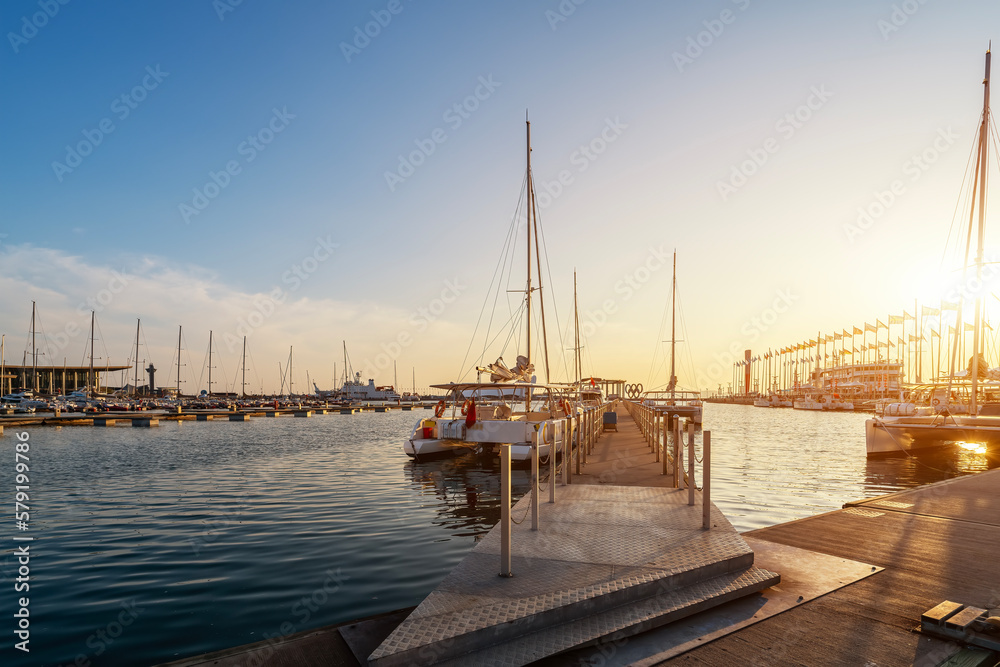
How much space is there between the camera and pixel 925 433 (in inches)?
987

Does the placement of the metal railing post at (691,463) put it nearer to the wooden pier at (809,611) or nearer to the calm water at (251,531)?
the wooden pier at (809,611)

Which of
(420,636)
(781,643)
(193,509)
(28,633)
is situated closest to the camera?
(420,636)

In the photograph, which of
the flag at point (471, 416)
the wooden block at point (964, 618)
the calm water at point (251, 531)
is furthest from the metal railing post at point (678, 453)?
the flag at point (471, 416)

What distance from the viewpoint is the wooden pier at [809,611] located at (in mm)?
4184

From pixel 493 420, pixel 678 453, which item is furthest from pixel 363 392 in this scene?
pixel 678 453

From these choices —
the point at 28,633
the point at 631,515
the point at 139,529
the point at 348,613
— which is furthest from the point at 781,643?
A: the point at 139,529

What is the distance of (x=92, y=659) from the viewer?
5.91 meters

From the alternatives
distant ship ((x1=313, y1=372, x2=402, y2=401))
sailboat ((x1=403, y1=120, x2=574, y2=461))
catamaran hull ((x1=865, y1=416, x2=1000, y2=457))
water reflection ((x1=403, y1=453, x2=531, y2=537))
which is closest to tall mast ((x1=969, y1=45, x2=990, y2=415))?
catamaran hull ((x1=865, y1=416, x2=1000, y2=457))

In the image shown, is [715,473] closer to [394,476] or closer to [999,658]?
[394,476]

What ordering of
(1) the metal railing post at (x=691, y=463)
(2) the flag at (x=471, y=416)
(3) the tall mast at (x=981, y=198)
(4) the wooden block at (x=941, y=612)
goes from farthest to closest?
(3) the tall mast at (x=981, y=198) < (2) the flag at (x=471, y=416) < (1) the metal railing post at (x=691, y=463) < (4) the wooden block at (x=941, y=612)

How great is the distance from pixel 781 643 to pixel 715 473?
1754cm

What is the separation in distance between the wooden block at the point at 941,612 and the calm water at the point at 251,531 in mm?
5844

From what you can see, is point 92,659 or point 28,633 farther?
point 28,633

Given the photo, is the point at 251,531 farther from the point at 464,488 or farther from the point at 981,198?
Answer: the point at 981,198
